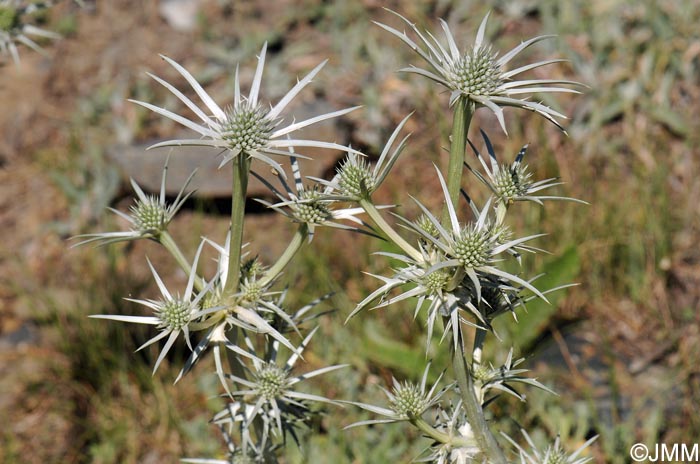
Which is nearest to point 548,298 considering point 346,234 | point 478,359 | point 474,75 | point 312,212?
point 346,234

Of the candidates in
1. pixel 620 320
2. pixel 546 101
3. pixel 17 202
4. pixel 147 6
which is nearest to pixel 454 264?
pixel 620 320

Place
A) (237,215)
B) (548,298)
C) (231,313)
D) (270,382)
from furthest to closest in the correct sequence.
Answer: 1. (548,298)
2. (270,382)
3. (231,313)
4. (237,215)

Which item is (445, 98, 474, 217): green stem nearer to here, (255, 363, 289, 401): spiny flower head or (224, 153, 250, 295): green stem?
(224, 153, 250, 295): green stem

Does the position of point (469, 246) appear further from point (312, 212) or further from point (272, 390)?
point (272, 390)

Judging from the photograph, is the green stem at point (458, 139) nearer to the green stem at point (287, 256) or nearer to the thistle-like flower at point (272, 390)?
the green stem at point (287, 256)

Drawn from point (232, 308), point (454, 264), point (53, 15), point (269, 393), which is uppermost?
point (53, 15)

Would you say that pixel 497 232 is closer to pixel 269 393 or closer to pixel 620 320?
Result: pixel 269 393
